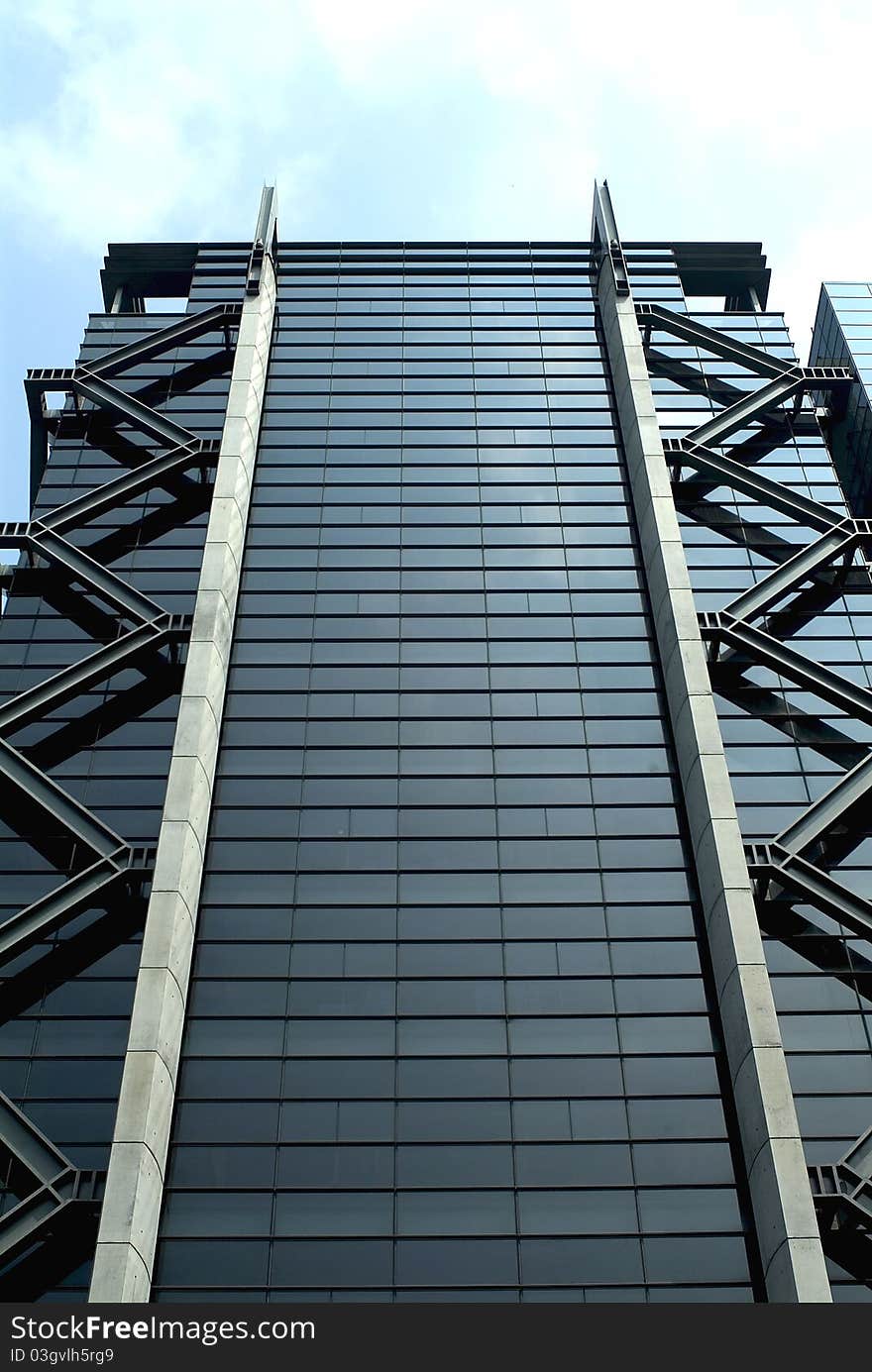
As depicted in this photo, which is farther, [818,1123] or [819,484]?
[819,484]

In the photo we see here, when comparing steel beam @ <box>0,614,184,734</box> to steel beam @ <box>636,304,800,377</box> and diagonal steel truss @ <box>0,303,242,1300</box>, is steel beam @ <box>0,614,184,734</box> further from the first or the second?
steel beam @ <box>636,304,800,377</box>

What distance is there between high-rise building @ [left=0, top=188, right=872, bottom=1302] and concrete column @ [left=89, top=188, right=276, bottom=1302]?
4.3 inches

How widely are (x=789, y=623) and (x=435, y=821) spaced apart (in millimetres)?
12825

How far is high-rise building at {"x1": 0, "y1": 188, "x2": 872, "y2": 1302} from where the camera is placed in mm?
26172

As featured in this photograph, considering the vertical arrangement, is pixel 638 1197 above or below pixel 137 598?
below

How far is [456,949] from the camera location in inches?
1201

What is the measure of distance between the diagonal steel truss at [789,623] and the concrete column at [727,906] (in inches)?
46.7

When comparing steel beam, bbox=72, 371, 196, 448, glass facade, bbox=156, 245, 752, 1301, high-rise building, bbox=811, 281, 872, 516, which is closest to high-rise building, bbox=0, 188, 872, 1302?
glass facade, bbox=156, 245, 752, 1301

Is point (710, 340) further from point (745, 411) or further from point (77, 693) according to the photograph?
point (77, 693)

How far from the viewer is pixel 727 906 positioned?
28.9m

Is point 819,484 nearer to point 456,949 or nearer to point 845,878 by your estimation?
point 845,878

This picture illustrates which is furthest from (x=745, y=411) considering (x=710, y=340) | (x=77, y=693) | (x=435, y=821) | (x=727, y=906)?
(x=77, y=693)

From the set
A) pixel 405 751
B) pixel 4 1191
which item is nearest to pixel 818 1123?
pixel 405 751

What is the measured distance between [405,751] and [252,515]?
11106mm
